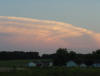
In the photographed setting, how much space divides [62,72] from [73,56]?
64441 mm

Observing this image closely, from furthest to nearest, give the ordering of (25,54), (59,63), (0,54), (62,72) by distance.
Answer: (25,54) < (0,54) < (59,63) < (62,72)

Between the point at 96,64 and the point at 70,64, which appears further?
the point at 96,64

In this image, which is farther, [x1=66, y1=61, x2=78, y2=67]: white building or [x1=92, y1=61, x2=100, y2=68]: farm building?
[x1=92, y1=61, x2=100, y2=68]: farm building

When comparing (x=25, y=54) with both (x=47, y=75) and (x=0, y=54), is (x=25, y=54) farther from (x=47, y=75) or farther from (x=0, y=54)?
(x=47, y=75)

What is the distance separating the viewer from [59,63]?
255 feet

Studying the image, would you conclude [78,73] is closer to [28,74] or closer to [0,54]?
[28,74]

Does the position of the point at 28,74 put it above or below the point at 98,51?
below

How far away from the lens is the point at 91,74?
30578mm

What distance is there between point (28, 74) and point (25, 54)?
74.5 metres

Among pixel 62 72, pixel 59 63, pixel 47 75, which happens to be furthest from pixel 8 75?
pixel 59 63

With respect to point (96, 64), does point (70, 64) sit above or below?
above

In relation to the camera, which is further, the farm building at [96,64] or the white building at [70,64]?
the farm building at [96,64]

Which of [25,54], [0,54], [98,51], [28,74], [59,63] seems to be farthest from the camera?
[98,51]

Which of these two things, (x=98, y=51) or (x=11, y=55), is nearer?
(x=11, y=55)
